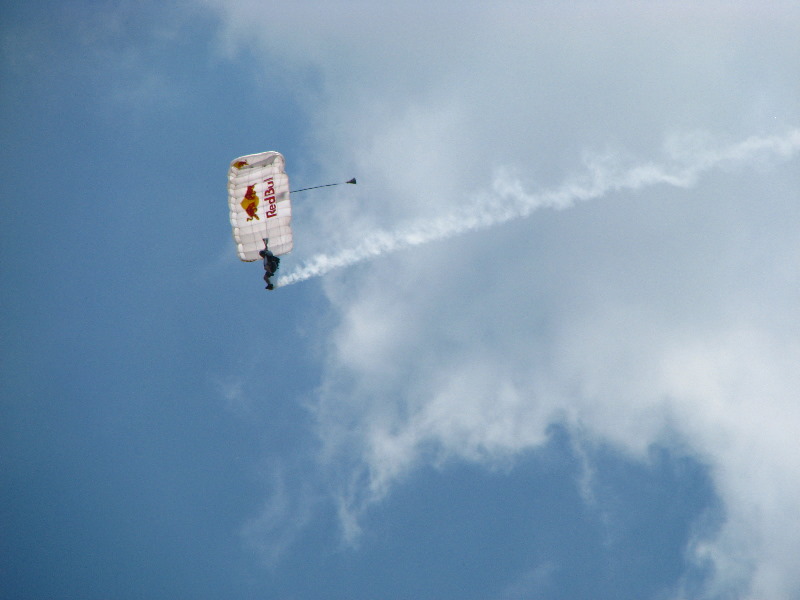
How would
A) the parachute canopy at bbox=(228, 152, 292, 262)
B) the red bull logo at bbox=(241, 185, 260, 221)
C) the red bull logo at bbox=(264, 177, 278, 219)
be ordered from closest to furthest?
the parachute canopy at bbox=(228, 152, 292, 262)
the red bull logo at bbox=(264, 177, 278, 219)
the red bull logo at bbox=(241, 185, 260, 221)

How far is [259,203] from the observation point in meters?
36.4

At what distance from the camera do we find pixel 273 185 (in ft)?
118

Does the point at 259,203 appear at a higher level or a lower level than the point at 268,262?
higher

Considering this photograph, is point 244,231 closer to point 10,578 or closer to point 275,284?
point 275,284

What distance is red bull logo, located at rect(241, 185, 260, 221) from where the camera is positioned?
36.2 metres

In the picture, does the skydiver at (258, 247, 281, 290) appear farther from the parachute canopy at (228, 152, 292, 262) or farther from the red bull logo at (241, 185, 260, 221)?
the red bull logo at (241, 185, 260, 221)

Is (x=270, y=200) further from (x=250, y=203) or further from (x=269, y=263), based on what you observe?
(x=269, y=263)

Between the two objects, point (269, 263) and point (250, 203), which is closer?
point (250, 203)

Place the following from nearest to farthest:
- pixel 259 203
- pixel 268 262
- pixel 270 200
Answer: pixel 270 200
pixel 259 203
pixel 268 262

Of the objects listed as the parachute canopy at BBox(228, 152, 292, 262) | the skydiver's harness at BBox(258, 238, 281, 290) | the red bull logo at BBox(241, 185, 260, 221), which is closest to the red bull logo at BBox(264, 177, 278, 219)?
the parachute canopy at BBox(228, 152, 292, 262)

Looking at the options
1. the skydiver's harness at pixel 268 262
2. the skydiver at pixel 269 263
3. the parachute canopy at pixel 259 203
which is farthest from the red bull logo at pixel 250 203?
the skydiver at pixel 269 263

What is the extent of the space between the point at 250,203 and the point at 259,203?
0.46 metres

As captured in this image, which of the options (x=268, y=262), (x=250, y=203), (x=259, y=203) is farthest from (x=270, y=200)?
(x=268, y=262)

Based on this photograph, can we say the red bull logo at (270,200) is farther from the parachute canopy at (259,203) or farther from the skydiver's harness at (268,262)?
the skydiver's harness at (268,262)
